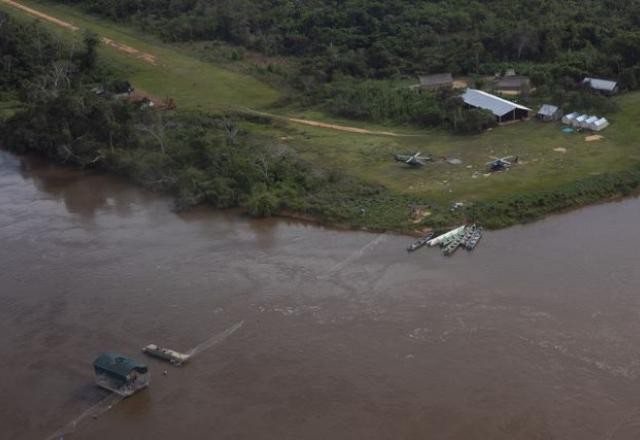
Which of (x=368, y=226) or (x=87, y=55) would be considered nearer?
(x=368, y=226)

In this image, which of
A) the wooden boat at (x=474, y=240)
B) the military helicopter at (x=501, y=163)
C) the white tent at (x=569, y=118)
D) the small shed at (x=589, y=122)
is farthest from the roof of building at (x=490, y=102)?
the wooden boat at (x=474, y=240)

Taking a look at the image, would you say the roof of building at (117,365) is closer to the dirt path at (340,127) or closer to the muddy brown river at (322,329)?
the muddy brown river at (322,329)

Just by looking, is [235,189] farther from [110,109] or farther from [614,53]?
[614,53]

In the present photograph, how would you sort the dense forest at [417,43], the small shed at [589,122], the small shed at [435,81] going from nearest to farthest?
1. the small shed at [589,122]
2. the dense forest at [417,43]
3. the small shed at [435,81]

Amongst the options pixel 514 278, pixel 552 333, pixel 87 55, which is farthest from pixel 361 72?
pixel 552 333

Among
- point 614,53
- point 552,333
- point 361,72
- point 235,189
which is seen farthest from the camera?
point 361,72

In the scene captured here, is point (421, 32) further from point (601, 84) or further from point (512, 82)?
point (601, 84)

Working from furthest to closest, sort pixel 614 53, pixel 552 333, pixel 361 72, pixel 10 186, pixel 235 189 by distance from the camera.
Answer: pixel 361 72, pixel 614 53, pixel 10 186, pixel 235 189, pixel 552 333
